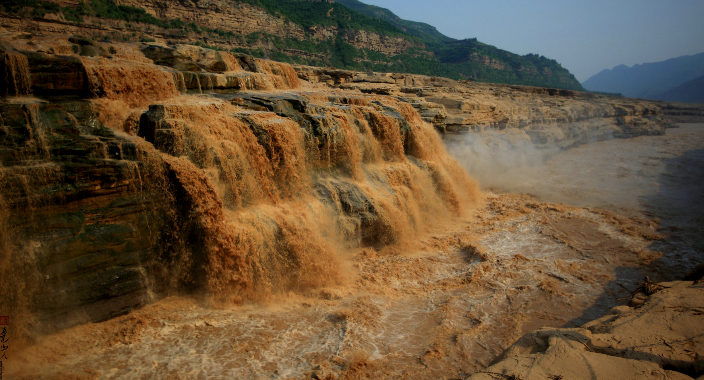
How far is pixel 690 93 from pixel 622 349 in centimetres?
8831

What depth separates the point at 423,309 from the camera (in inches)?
271

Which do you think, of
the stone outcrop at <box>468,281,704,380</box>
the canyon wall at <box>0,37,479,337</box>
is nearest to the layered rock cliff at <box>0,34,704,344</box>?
the canyon wall at <box>0,37,479,337</box>

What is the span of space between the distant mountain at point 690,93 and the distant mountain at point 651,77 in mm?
8772

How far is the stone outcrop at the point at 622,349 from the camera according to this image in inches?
137

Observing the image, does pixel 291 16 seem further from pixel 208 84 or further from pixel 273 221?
pixel 273 221

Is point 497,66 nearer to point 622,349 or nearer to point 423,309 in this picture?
point 423,309

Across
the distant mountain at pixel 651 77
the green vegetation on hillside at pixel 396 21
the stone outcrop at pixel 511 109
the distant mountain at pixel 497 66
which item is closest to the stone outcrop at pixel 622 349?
the stone outcrop at pixel 511 109

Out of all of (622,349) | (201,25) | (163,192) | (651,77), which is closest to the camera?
Answer: (622,349)

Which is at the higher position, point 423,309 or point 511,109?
point 511,109

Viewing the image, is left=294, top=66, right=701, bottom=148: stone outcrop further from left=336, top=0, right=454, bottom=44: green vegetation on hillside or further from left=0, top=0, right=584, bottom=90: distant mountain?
left=336, top=0, right=454, bottom=44: green vegetation on hillside

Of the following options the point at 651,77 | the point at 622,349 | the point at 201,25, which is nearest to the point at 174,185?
the point at 622,349

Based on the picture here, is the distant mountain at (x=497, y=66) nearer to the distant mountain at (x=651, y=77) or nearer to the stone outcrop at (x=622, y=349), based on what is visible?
the distant mountain at (x=651, y=77)

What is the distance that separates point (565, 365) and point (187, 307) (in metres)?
5.69

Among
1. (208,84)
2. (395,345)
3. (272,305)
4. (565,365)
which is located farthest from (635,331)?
(208,84)
